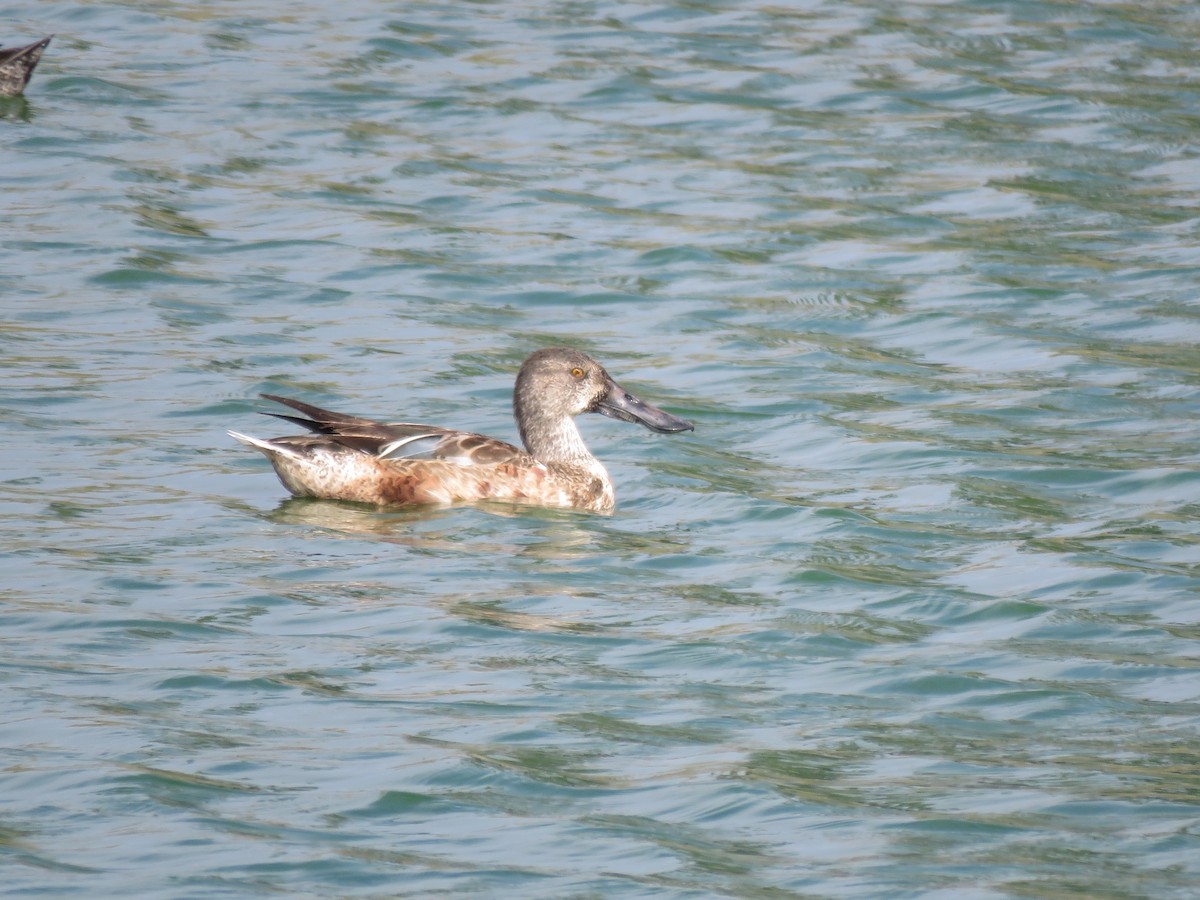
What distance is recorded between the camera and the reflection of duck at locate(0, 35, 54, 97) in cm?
1612

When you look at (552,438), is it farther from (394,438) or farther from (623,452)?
(394,438)

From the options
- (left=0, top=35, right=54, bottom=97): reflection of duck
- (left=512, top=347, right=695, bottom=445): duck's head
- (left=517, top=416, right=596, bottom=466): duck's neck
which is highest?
(left=0, top=35, right=54, bottom=97): reflection of duck

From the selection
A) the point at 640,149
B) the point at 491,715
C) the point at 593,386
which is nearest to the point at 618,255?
the point at 640,149

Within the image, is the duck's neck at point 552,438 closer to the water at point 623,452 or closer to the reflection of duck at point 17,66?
the water at point 623,452

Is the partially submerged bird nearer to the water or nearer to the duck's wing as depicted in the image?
the duck's wing

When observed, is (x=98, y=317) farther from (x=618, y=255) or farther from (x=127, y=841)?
(x=127, y=841)

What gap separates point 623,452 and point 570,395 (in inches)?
30.0

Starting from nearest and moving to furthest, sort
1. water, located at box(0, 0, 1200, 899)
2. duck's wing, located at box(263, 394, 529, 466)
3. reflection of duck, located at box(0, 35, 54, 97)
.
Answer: water, located at box(0, 0, 1200, 899), duck's wing, located at box(263, 394, 529, 466), reflection of duck, located at box(0, 35, 54, 97)

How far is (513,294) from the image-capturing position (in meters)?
12.8

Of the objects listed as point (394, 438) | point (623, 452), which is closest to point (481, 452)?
point (394, 438)

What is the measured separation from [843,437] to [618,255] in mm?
3619

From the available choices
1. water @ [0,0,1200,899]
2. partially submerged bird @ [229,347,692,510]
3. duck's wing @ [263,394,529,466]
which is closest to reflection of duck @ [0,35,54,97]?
water @ [0,0,1200,899]

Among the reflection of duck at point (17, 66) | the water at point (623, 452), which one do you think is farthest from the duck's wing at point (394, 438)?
the reflection of duck at point (17, 66)

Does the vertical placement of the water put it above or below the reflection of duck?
below
